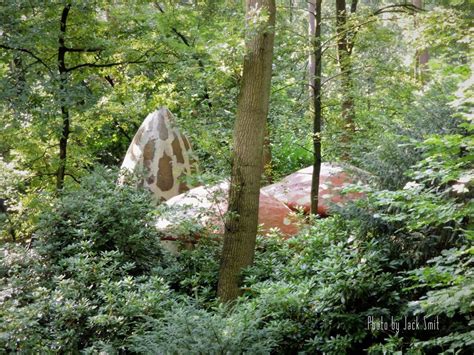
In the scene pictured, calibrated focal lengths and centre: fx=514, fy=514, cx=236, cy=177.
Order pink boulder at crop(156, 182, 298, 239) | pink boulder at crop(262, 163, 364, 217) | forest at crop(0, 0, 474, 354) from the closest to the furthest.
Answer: forest at crop(0, 0, 474, 354), pink boulder at crop(156, 182, 298, 239), pink boulder at crop(262, 163, 364, 217)

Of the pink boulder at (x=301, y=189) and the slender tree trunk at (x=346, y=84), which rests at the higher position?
the slender tree trunk at (x=346, y=84)

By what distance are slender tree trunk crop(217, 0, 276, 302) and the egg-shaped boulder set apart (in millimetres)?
2540

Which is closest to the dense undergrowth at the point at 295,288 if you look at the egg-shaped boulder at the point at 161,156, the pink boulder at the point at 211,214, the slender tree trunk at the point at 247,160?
the slender tree trunk at the point at 247,160

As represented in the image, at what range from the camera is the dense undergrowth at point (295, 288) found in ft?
11.0

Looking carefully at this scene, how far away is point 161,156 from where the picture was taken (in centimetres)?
777

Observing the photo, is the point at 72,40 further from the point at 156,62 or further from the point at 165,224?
the point at 165,224

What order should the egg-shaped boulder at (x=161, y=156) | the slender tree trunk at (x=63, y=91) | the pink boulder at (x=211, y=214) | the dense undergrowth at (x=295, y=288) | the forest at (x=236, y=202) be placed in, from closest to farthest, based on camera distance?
the dense undergrowth at (x=295, y=288) → the forest at (x=236, y=202) → the pink boulder at (x=211, y=214) → the slender tree trunk at (x=63, y=91) → the egg-shaped boulder at (x=161, y=156)

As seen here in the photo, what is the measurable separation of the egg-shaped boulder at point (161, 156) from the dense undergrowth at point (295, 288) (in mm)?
2125

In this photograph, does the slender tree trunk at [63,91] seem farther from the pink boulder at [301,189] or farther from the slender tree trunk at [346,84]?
the slender tree trunk at [346,84]

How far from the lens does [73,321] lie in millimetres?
4316

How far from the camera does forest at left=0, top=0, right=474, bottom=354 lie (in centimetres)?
366

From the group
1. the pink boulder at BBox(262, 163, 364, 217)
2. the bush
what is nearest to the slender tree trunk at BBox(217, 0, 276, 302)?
the bush

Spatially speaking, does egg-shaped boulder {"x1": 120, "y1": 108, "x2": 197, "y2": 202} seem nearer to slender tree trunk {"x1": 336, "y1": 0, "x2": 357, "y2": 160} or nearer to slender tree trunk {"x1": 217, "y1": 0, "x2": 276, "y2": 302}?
slender tree trunk {"x1": 336, "y1": 0, "x2": 357, "y2": 160}

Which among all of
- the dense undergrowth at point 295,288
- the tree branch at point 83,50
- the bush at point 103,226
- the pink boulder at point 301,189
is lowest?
the dense undergrowth at point 295,288
